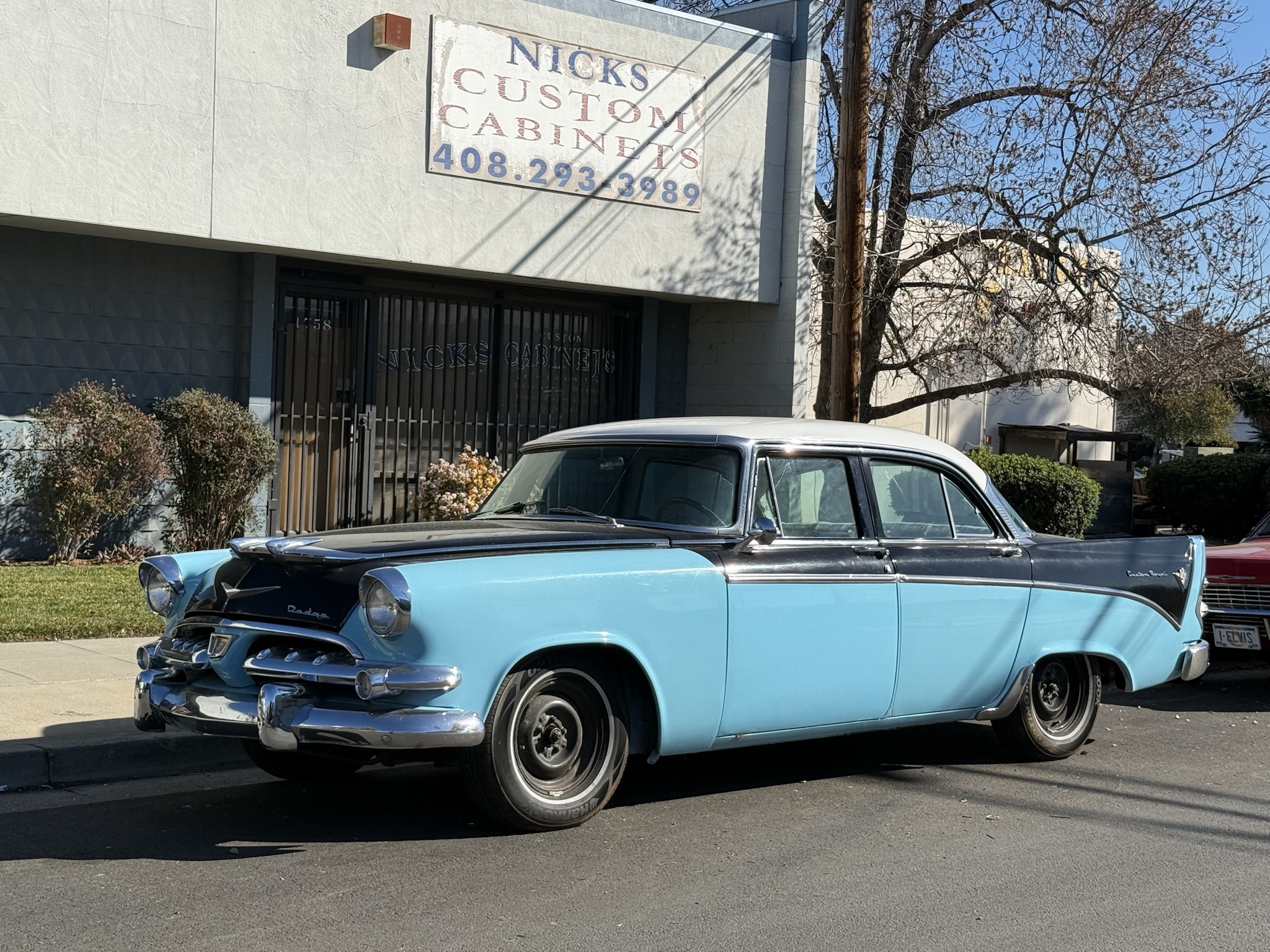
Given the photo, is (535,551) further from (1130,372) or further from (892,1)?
(892,1)

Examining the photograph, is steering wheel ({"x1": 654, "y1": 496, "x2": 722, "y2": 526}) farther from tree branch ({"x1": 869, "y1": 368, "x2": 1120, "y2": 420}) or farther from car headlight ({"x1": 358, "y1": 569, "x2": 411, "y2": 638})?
tree branch ({"x1": 869, "y1": 368, "x2": 1120, "y2": 420})

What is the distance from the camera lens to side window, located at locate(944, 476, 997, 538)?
7.27 metres

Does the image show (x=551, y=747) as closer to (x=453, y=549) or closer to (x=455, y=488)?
(x=453, y=549)

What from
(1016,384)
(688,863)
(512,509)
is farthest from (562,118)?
(688,863)

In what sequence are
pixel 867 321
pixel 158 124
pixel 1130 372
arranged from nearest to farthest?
pixel 158 124 < pixel 1130 372 < pixel 867 321

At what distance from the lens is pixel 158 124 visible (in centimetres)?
1234

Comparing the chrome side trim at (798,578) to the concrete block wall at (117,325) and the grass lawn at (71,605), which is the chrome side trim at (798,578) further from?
the concrete block wall at (117,325)

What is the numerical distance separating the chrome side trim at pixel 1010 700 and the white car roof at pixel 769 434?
997 mm

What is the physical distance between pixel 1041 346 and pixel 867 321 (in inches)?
93.4

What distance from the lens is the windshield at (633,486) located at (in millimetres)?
6492

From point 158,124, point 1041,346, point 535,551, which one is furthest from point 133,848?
point 1041,346

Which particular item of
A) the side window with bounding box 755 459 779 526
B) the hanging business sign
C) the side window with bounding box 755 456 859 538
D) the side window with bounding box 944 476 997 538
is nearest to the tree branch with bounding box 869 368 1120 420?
the hanging business sign

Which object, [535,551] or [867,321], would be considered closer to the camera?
[535,551]

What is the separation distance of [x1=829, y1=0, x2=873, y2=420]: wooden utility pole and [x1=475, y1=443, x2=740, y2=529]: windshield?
17.8 feet
